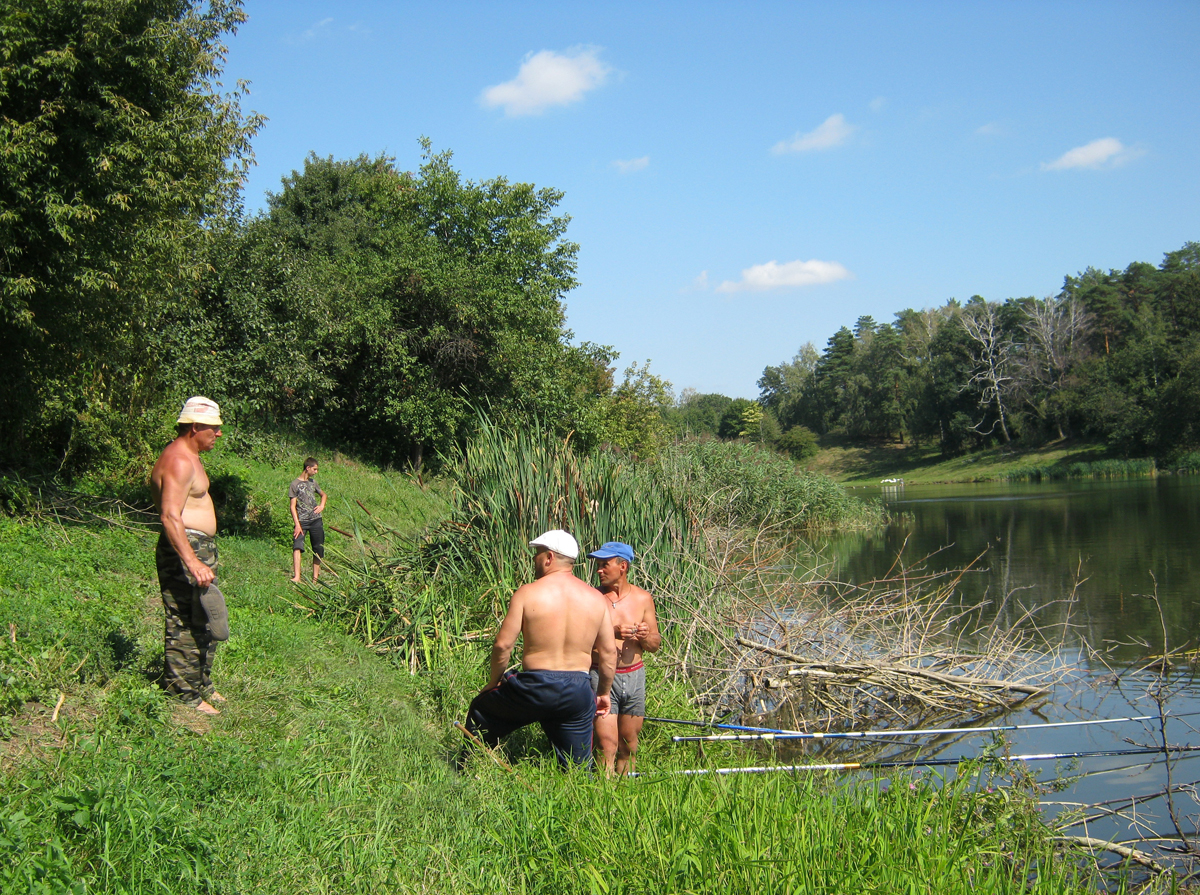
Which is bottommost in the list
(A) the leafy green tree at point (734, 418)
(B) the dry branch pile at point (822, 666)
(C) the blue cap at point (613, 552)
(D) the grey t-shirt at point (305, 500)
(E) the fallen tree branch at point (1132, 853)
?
(E) the fallen tree branch at point (1132, 853)

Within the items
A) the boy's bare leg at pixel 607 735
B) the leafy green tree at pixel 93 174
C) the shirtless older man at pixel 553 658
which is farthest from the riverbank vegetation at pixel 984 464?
the shirtless older man at pixel 553 658

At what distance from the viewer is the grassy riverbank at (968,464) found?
5234cm

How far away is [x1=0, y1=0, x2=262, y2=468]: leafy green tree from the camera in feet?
28.6

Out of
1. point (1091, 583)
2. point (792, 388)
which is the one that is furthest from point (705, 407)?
point (1091, 583)

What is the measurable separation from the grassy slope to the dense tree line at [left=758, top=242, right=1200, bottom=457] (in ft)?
4.57

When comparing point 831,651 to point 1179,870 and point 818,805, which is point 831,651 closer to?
point 1179,870

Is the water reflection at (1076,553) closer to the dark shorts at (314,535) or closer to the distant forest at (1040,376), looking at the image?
the dark shorts at (314,535)

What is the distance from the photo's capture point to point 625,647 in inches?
234

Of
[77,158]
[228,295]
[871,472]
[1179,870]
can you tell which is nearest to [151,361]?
[228,295]

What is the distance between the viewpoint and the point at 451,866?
3826mm

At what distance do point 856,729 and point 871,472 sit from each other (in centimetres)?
6407

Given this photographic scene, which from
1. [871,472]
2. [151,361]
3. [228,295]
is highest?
[228,295]

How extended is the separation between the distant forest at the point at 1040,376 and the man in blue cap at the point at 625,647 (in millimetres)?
41200

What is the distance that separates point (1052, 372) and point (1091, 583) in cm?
5225
